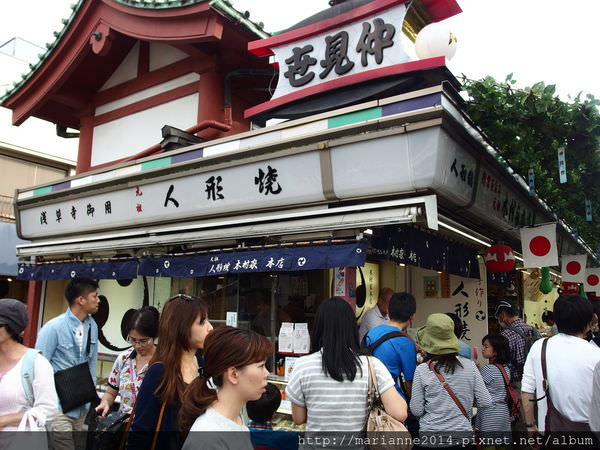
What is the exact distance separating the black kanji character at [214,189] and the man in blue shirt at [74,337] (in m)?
3.10

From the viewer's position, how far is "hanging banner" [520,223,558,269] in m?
8.23

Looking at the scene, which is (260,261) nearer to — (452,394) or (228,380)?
(452,394)

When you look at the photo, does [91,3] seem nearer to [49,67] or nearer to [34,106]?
[49,67]

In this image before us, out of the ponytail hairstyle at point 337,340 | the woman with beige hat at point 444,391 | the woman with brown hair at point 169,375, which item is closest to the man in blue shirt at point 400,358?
the woman with beige hat at point 444,391

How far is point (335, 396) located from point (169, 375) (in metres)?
1.13

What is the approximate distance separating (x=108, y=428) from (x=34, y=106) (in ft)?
36.3

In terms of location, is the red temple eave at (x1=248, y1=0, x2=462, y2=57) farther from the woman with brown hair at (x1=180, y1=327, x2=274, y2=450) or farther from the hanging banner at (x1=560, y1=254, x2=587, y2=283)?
the hanging banner at (x1=560, y1=254, x2=587, y2=283)

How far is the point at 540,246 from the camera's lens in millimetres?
8492

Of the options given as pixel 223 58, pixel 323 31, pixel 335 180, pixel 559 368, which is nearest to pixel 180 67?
pixel 223 58

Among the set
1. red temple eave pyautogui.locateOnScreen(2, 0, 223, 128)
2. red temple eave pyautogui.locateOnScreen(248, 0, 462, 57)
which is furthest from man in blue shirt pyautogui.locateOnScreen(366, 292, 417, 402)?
red temple eave pyautogui.locateOnScreen(2, 0, 223, 128)

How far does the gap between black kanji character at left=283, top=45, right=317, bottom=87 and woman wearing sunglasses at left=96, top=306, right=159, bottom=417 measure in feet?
15.0

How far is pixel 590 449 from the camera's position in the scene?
12.2 feet

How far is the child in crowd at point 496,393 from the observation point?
5008 mm

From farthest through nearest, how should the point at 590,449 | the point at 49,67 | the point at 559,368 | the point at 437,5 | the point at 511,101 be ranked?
the point at 49,67, the point at 437,5, the point at 511,101, the point at 559,368, the point at 590,449
